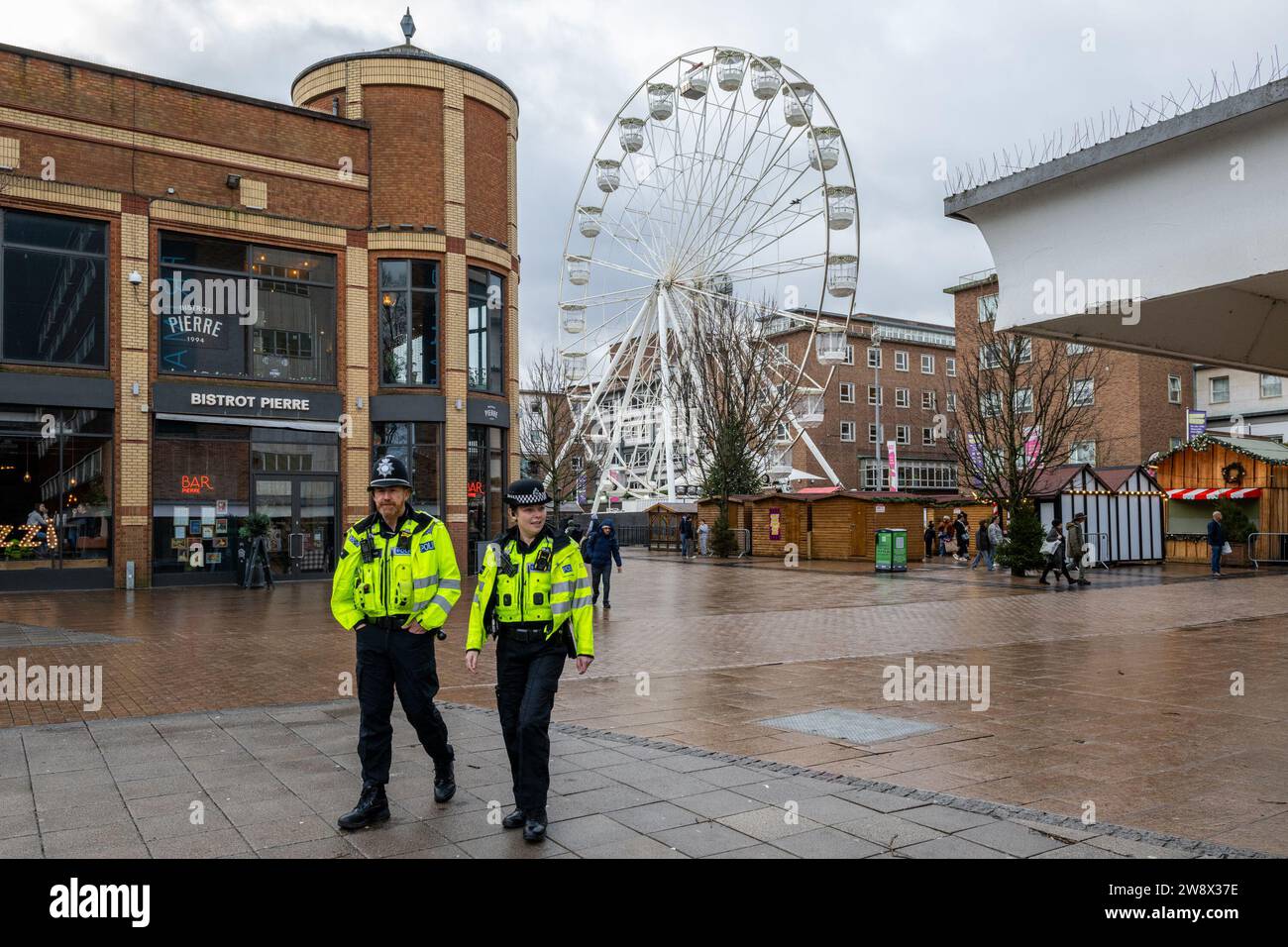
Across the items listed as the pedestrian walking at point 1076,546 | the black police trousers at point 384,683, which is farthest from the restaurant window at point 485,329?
the black police trousers at point 384,683

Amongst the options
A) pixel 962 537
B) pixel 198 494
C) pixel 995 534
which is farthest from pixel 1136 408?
pixel 198 494

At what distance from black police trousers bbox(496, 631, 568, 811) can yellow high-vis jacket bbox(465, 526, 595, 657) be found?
0.40 ft

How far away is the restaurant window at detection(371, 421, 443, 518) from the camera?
83.9ft

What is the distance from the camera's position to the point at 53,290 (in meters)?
21.6

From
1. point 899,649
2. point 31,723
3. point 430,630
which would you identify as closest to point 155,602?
point 31,723

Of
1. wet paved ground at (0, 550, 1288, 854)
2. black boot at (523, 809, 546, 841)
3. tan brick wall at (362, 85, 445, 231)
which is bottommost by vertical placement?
wet paved ground at (0, 550, 1288, 854)

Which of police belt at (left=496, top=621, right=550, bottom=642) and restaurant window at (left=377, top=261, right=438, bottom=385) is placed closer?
police belt at (left=496, top=621, right=550, bottom=642)

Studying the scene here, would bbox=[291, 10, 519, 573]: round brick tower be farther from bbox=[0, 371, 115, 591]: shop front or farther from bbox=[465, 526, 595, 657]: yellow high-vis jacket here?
bbox=[465, 526, 595, 657]: yellow high-vis jacket

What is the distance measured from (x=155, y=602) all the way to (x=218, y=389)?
6.00m

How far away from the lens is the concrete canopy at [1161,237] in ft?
20.5

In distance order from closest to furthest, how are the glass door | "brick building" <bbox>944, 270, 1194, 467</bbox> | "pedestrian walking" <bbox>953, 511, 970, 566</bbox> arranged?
the glass door, "pedestrian walking" <bbox>953, 511, 970, 566</bbox>, "brick building" <bbox>944, 270, 1194, 467</bbox>

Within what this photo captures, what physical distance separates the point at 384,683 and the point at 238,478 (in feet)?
64.8

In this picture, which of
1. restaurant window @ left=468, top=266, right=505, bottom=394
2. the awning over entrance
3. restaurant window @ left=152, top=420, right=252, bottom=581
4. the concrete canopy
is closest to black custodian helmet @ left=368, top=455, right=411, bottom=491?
the concrete canopy
